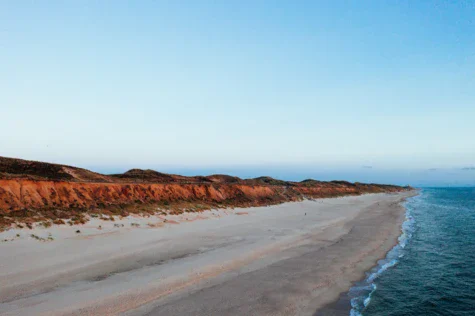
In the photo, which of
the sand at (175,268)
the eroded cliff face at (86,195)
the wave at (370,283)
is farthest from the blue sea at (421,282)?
the eroded cliff face at (86,195)

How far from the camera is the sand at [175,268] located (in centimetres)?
1170

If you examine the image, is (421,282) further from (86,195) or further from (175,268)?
(86,195)

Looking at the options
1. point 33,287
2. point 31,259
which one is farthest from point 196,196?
point 33,287

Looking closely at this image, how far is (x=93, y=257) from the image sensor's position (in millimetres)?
16719

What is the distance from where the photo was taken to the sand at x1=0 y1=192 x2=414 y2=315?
38.4ft

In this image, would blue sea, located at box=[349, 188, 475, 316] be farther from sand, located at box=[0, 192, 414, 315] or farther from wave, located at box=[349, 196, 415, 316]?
sand, located at box=[0, 192, 414, 315]

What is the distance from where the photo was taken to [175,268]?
1580cm

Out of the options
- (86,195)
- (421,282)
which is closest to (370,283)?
(421,282)

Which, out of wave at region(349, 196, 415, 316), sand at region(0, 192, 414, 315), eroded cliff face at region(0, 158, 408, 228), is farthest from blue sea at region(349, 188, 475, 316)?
eroded cliff face at region(0, 158, 408, 228)

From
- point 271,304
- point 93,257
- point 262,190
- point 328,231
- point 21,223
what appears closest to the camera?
point 271,304

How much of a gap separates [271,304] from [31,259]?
12326 mm

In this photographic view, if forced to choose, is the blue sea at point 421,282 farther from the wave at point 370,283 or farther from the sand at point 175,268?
the sand at point 175,268

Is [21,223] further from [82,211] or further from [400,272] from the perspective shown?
[400,272]

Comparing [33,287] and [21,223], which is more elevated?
[21,223]
